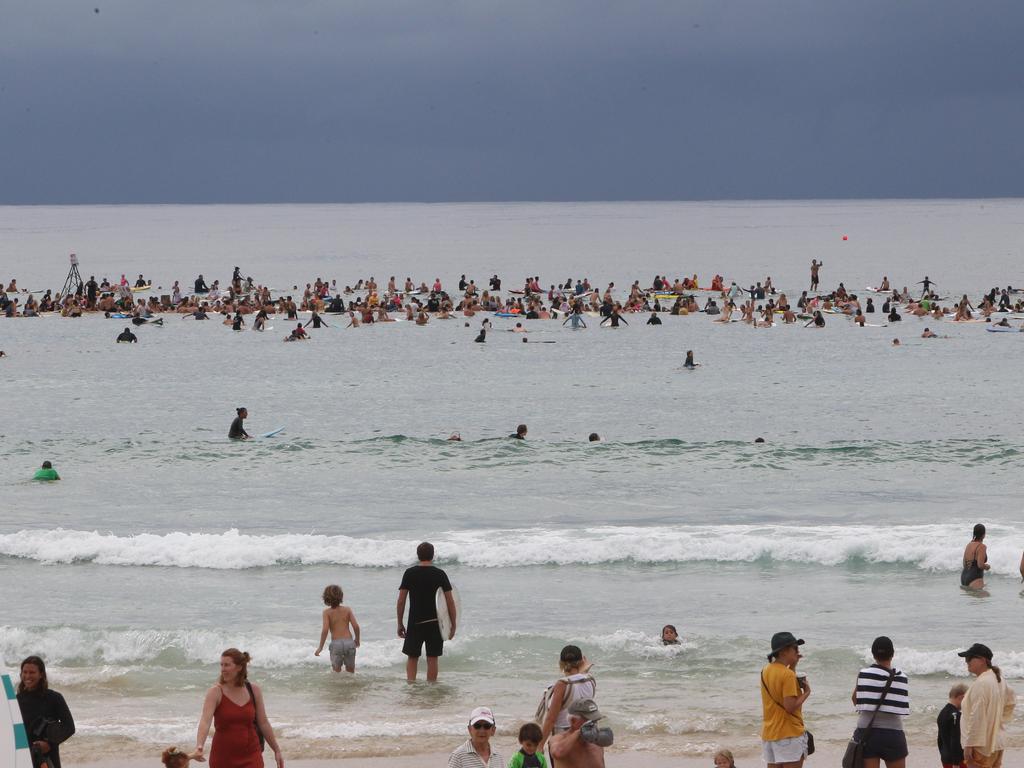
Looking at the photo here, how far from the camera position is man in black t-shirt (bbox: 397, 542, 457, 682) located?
12.6 meters

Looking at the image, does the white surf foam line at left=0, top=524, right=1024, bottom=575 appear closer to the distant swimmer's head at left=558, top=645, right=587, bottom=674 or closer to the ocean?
the ocean

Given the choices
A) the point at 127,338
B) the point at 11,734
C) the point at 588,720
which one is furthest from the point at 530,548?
the point at 127,338

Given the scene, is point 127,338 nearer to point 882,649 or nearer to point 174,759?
point 174,759

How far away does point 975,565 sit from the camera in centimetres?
1702

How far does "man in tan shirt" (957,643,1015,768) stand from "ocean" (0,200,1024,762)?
2243 millimetres

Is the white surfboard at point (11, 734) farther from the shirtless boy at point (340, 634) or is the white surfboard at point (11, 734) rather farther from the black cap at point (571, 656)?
the shirtless boy at point (340, 634)

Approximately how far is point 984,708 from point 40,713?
20.3ft

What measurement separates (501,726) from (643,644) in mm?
3102

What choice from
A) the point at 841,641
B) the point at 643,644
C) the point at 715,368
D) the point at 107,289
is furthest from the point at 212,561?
the point at 107,289

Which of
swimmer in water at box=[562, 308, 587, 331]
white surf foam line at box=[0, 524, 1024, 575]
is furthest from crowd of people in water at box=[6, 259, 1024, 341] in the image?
white surf foam line at box=[0, 524, 1024, 575]

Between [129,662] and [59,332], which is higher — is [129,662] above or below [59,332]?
below

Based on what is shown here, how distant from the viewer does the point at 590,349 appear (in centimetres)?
5078

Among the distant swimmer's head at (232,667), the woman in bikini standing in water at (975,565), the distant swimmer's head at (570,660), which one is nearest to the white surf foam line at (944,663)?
the woman in bikini standing in water at (975,565)

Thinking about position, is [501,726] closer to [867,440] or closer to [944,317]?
[867,440]
